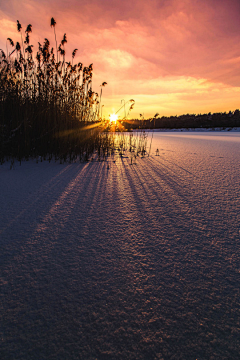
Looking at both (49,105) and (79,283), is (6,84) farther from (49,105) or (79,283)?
(79,283)

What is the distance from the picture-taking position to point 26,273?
0.60 m

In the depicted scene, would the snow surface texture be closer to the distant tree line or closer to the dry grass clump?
the dry grass clump

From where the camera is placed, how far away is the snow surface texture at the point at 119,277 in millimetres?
417

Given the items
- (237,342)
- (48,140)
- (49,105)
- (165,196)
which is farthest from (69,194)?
(49,105)

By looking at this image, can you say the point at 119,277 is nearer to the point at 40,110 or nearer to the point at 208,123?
the point at 40,110

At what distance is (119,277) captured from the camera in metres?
0.59

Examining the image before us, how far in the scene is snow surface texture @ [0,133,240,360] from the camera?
42cm

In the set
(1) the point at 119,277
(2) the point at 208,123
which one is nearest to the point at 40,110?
(1) the point at 119,277

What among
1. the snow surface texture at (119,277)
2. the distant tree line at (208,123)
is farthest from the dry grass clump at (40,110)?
the distant tree line at (208,123)

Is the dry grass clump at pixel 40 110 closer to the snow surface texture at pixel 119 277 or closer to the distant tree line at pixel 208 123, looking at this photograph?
the snow surface texture at pixel 119 277

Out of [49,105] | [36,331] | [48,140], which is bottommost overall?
[36,331]

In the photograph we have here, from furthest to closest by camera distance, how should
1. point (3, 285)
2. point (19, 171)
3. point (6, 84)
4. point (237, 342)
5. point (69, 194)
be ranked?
1. point (6, 84)
2. point (19, 171)
3. point (69, 194)
4. point (3, 285)
5. point (237, 342)

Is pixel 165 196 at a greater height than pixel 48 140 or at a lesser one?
lesser

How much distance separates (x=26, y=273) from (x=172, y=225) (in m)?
0.62
